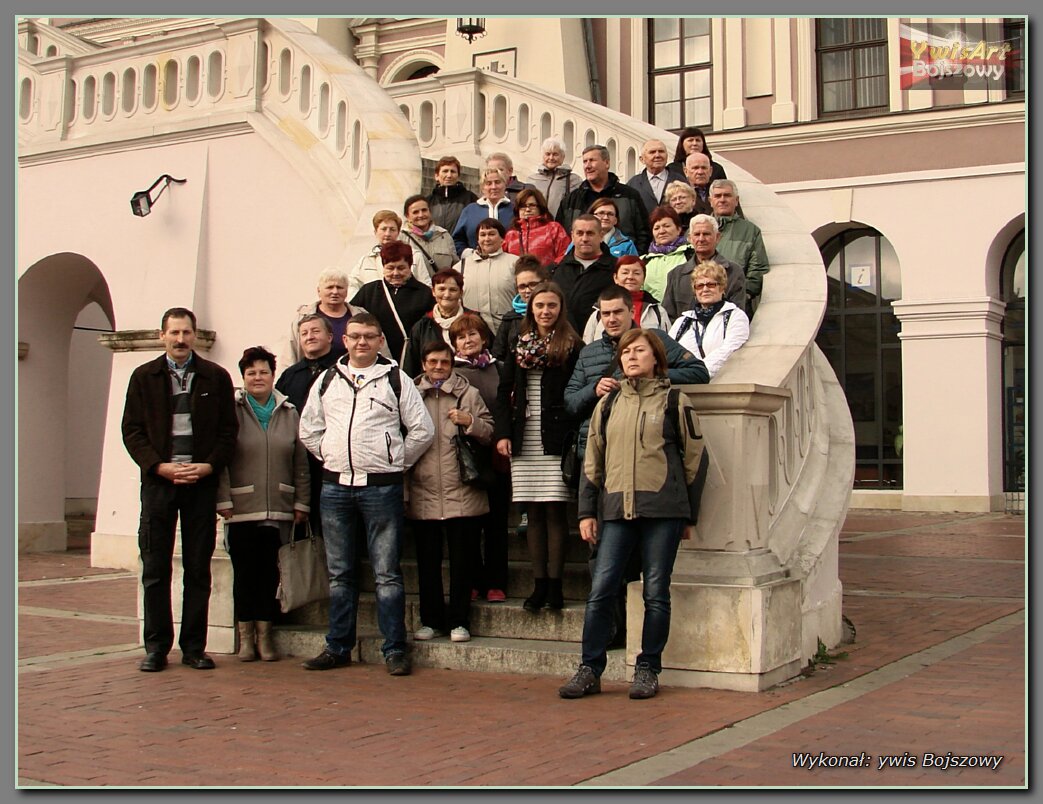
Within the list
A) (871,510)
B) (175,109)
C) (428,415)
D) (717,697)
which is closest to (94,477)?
(175,109)

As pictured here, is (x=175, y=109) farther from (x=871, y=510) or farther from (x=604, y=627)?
(x=871, y=510)

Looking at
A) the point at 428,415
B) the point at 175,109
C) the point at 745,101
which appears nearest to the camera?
the point at 428,415

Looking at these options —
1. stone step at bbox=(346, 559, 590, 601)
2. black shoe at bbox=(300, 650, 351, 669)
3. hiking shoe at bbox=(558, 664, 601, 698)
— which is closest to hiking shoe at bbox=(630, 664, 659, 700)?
hiking shoe at bbox=(558, 664, 601, 698)

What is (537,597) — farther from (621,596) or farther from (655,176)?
(655,176)

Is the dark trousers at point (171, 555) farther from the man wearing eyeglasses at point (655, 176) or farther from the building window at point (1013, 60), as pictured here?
the building window at point (1013, 60)

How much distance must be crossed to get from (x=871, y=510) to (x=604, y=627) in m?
16.8

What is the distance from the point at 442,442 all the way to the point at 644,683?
6.12 feet

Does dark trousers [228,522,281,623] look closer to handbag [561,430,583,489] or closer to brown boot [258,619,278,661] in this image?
brown boot [258,619,278,661]

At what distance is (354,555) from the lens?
24.5 ft

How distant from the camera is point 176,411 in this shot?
24.6ft

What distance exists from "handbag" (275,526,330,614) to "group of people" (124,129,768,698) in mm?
137

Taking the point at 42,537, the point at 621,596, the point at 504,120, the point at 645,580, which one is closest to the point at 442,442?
the point at 621,596

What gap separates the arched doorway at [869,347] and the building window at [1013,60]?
323cm

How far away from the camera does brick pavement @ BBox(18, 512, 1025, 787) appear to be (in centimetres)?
514
